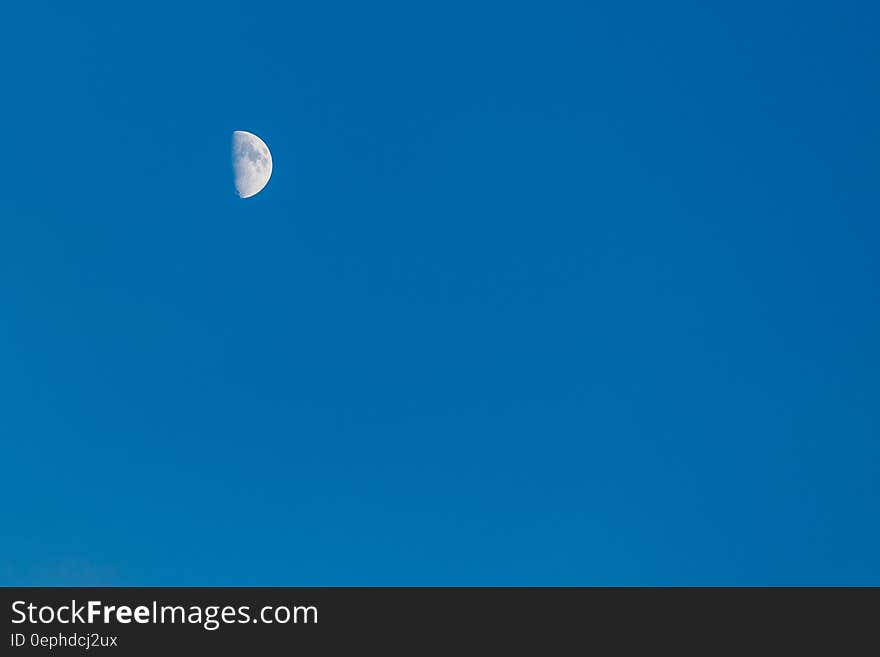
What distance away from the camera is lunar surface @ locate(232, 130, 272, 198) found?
30812 mm

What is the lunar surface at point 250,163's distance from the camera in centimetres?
3081

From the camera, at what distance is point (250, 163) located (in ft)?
103
